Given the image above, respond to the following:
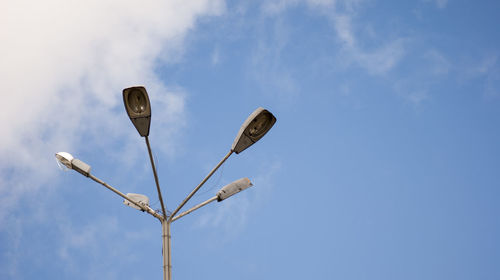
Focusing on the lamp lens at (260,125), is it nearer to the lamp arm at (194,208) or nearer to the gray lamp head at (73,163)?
the lamp arm at (194,208)

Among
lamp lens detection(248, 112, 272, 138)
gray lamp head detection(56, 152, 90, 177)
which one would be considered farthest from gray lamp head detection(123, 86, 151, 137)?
lamp lens detection(248, 112, 272, 138)

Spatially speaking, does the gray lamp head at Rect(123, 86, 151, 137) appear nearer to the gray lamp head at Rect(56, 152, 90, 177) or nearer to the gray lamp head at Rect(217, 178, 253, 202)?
the gray lamp head at Rect(56, 152, 90, 177)

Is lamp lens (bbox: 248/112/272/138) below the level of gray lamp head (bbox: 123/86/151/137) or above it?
below

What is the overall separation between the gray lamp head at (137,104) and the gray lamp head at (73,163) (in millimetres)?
1454

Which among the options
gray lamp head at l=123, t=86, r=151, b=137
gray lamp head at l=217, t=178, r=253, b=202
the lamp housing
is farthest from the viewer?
the lamp housing

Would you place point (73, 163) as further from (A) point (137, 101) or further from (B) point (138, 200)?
(A) point (137, 101)

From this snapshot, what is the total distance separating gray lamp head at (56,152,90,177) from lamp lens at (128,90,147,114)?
5.18 ft

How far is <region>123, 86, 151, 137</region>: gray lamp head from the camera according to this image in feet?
26.5

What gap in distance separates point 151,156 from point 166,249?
1.54 m

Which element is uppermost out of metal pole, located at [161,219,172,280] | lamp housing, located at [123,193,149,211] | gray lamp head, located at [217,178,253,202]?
lamp housing, located at [123,193,149,211]

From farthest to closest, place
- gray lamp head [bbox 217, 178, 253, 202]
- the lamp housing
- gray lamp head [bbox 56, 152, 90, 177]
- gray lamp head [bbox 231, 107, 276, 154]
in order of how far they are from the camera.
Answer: the lamp housing, gray lamp head [bbox 217, 178, 253, 202], gray lamp head [bbox 56, 152, 90, 177], gray lamp head [bbox 231, 107, 276, 154]

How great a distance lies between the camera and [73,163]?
29.1ft

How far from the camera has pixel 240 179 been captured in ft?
30.3

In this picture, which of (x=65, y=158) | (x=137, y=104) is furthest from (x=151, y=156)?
(x=65, y=158)
